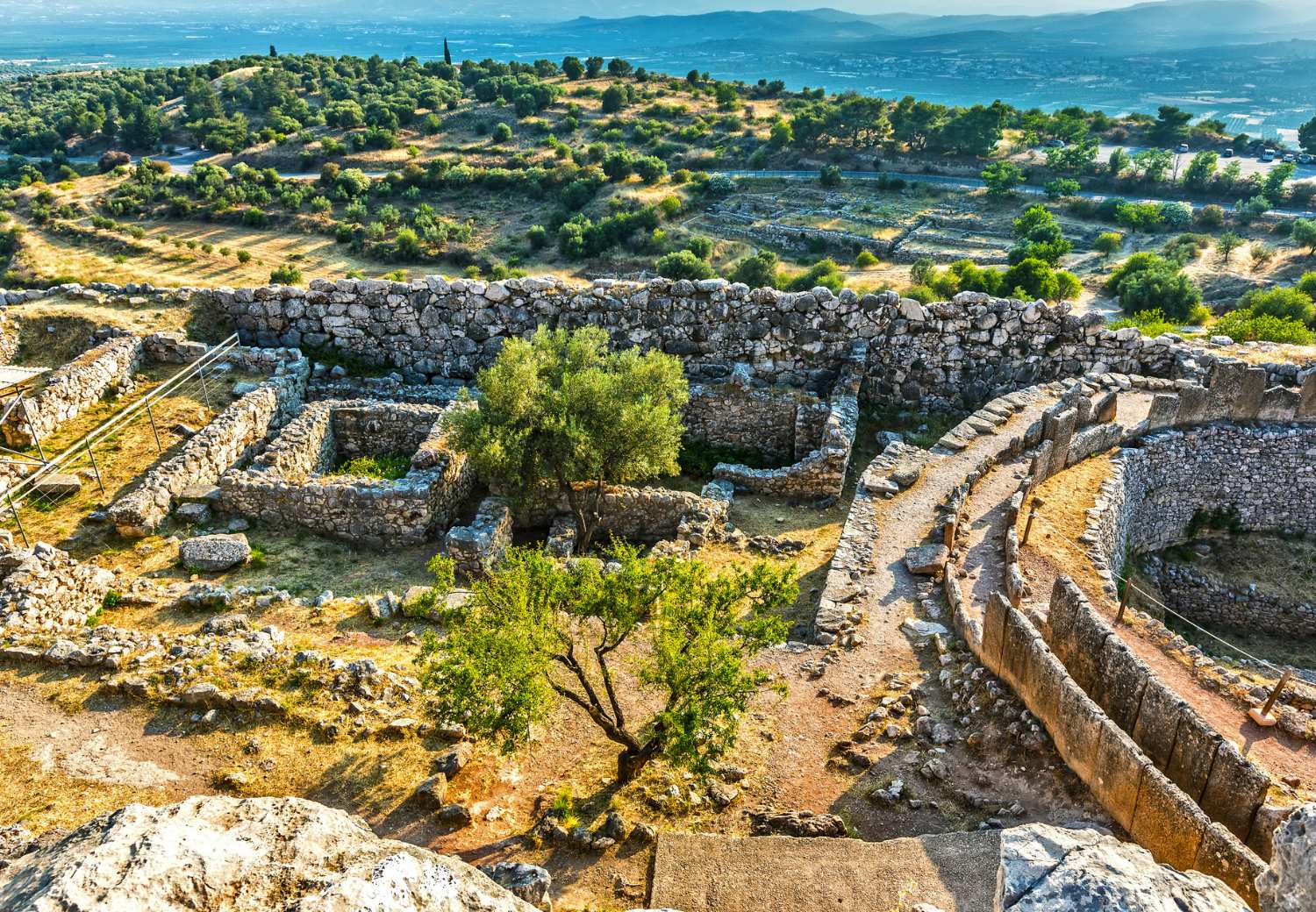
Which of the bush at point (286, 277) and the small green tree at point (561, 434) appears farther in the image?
the bush at point (286, 277)

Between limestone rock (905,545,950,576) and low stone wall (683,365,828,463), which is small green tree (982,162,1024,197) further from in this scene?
limestone rock (905,545,950,576)

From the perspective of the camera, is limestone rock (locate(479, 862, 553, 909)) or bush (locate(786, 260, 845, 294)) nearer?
limestone rock (locate(479, 862, 553, 909))

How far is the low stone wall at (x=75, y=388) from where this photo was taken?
647 inches

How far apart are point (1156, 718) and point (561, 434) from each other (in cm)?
998

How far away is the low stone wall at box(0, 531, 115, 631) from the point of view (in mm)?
11656

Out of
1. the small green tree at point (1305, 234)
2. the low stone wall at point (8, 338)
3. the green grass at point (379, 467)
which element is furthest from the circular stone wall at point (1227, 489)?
the small green tree at point (1305, 234)

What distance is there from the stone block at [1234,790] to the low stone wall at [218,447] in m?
15.3

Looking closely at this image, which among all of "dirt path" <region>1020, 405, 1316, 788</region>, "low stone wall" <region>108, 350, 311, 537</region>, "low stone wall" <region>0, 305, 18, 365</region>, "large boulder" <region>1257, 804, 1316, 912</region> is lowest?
"dirt path" <region>1020, 405, 1316, 788</region>

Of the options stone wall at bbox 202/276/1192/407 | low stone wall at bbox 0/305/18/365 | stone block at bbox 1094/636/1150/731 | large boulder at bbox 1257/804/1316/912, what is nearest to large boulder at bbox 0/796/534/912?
large boulder at bbox 1257/804/1316/912

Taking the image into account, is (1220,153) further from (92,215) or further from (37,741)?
(37,741)

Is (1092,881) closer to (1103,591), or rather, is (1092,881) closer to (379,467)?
(1103,591)

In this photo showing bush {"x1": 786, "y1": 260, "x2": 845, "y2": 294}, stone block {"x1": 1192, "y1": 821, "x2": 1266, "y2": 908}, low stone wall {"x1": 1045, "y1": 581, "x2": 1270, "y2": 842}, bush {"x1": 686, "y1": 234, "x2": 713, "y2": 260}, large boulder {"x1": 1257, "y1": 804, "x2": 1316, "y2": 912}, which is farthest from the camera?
bush {"x1": 686, "y1": 234, "x2": 713, "y2": 260}

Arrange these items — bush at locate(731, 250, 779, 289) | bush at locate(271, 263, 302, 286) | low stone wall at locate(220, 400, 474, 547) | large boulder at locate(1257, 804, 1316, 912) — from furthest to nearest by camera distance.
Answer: bush at locate(731, 250, 779, 289), bush at locate(271, 263, 302, 286), low stone wall at locate(220, 400, 474, 547), large boulder at locate(1257, 804, 1316, 912)

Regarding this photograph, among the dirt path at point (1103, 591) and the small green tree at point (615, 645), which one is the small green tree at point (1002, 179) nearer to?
the dirt path at point (1103, 591)
